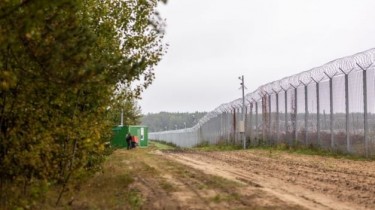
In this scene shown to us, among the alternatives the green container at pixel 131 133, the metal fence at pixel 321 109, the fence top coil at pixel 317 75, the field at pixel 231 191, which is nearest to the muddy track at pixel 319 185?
the field at pixel 231 191

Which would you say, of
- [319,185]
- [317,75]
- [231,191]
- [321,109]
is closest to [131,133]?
[317,75]

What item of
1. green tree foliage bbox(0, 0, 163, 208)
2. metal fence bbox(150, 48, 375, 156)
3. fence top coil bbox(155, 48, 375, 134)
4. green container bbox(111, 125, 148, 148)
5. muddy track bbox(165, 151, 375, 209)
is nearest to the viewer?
green tree foliage bbox(0, 0, 163, 208)

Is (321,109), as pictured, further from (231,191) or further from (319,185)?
(231,191)

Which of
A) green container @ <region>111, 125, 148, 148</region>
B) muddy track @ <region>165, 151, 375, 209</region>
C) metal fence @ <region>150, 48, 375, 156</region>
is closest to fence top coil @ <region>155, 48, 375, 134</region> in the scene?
metal fence @ <region>150, 48, 375, 156</region>

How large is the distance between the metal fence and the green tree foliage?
12908 millimetres

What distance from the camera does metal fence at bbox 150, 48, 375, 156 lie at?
24.7 meters

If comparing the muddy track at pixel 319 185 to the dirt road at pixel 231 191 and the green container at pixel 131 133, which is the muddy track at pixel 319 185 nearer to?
the dirt road at pixel 231 191

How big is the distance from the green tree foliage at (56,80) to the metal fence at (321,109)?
1291 cm

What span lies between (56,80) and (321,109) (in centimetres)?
2511

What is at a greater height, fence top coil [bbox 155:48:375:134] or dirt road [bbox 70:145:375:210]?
fence top coil [bbox 155:48:375:134]

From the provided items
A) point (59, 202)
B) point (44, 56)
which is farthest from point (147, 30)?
point (44, 56)

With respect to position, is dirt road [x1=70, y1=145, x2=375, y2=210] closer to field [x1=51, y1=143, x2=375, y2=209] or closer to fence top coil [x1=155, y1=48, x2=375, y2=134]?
field [x1=51, y1=143, x2=375, y2=209]

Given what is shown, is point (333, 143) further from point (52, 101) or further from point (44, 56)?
point (44, 56)

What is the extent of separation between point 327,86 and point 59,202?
67.6 ft
